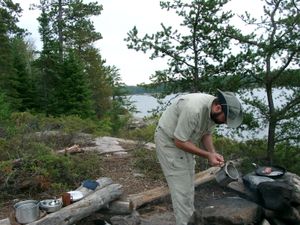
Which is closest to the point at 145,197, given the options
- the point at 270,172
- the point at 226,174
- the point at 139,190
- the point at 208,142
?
the point at 139,190

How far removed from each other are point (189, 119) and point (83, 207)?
2.10 metres

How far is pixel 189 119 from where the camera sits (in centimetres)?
445

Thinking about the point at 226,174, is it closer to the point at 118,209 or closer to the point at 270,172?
the point at 270,172

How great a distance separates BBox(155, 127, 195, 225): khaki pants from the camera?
4.88 metres

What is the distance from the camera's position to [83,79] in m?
21.5

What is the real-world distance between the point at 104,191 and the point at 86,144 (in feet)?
13.9

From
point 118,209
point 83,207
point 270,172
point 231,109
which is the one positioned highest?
point 231,109

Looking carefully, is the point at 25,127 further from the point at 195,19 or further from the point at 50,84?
the point at 50,84

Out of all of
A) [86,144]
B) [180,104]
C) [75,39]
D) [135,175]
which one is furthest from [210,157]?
[75,39]

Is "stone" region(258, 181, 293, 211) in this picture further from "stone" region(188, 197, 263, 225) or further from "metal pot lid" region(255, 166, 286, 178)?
"metal pot lid" region(255, 166, 286, 178)

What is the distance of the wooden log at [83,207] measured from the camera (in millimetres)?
5250

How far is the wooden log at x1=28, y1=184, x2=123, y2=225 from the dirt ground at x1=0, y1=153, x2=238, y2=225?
23 centimetres

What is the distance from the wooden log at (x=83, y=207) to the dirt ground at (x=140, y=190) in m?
0.23

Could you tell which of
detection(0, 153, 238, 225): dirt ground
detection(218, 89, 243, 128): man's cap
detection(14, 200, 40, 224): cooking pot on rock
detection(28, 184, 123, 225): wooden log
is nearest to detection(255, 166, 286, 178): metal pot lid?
detection(0, 153, 238, 225): dirt ground
